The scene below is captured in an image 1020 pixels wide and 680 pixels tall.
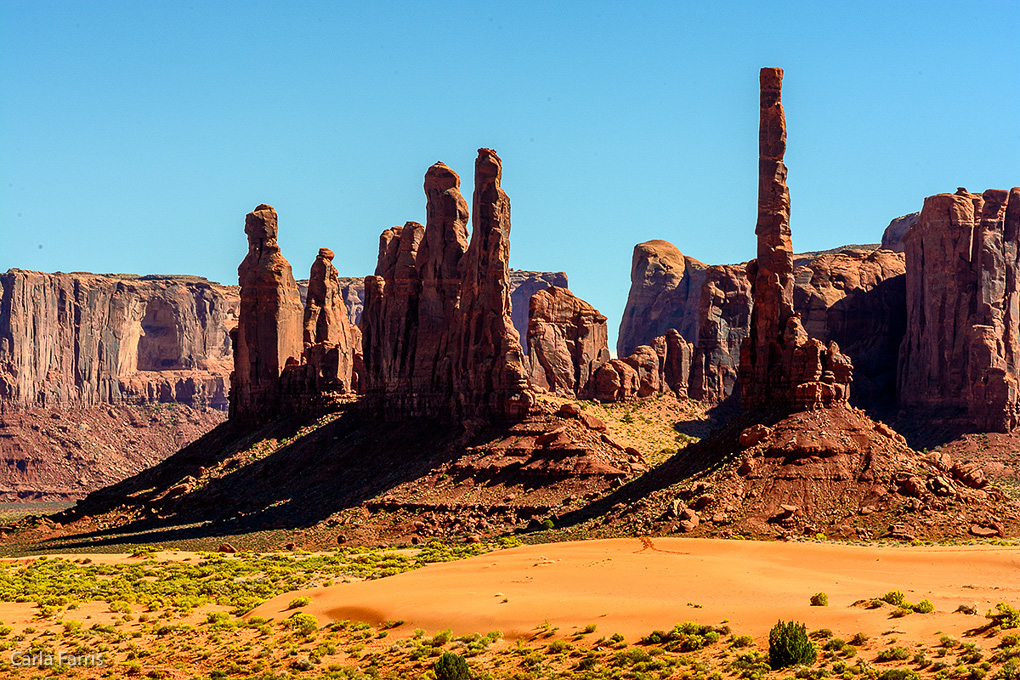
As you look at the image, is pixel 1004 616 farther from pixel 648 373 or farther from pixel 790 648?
pixel 648 373

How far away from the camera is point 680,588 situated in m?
47.4

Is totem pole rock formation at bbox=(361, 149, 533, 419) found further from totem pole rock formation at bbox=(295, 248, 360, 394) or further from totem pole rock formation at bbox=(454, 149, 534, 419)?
totem pole rock formation at bbox=(295, 248, 360, 394)

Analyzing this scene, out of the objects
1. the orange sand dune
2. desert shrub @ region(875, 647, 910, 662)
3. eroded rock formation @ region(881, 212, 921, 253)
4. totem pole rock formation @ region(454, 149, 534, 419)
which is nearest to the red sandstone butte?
totem pole rock formation @ region(454, 149, 534, 419)

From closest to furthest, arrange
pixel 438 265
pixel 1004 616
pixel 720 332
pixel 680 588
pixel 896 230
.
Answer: pixel 1004 616 < pixel 680 588 < pixel 438 265 < pixel 720 332 < pixel 896 230

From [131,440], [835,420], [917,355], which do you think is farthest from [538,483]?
[131,440]

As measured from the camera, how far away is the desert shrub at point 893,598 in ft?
138

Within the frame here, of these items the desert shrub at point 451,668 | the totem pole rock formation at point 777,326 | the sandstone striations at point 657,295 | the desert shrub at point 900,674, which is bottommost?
the desert shrub at point 451,668

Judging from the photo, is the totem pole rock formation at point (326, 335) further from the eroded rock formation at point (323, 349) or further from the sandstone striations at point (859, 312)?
the sandstone striations at point (859, 312)

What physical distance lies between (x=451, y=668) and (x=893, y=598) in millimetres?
12934

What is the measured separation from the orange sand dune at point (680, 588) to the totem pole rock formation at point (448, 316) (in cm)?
2642

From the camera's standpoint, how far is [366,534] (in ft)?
245

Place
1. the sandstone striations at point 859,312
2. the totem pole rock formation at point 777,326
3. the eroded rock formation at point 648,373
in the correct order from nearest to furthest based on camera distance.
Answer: the totem pole rock formation at point 777,326, the eroded rock formation at point 648,373, the sandstone striations at point 859,312

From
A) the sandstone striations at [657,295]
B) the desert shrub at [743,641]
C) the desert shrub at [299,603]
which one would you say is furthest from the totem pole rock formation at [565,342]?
the sandstone striations at [657,295]

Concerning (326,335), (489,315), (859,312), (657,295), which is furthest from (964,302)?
(657,295)
